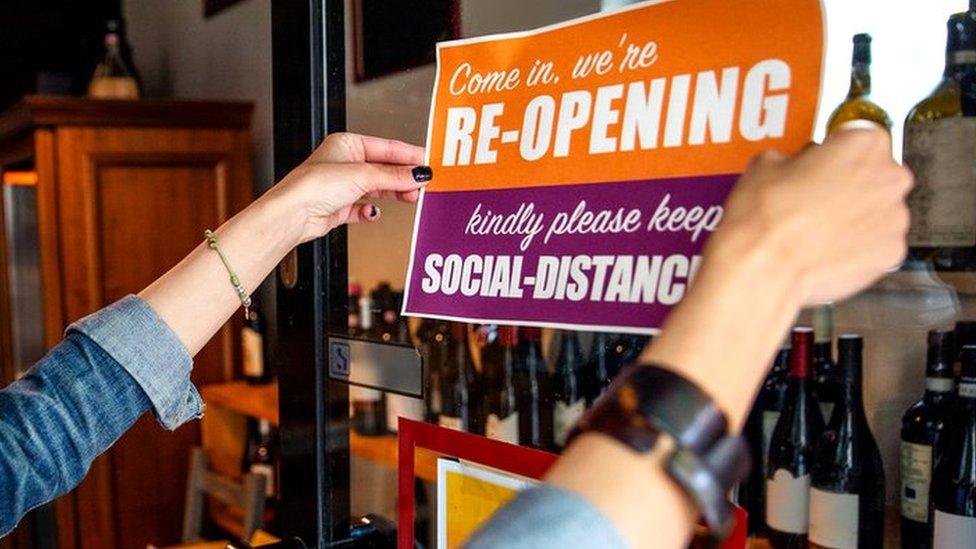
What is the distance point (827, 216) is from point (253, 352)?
2125 mm

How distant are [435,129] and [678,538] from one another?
352mm

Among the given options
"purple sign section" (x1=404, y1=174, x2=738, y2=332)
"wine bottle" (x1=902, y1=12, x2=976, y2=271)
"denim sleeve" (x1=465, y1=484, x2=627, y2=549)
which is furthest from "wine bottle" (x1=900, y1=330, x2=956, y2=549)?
"denim sleeve" (x1=465, y1=484, x2=627, y2=549)

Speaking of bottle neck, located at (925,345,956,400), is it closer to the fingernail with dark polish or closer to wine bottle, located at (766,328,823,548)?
wine bottle, located at (766,328,823,548)

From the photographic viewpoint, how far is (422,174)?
623mm

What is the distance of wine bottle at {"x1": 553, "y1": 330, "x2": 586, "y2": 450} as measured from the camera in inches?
25.3

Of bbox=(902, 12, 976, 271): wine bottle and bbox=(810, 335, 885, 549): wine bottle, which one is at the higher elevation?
bbox=(902, 12, 976, 271): wine bottle

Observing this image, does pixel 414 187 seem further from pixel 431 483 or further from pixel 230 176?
pixel 230 176

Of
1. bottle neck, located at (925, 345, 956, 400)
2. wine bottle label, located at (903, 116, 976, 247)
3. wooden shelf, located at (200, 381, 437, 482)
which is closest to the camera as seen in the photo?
wine bottle label, located at (903, 116, 976, 247)

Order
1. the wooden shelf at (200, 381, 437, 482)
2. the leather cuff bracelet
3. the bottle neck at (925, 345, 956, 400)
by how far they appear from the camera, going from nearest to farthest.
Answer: the leather cuff bracelet → the bottle neck at (925, 345, 956, 400) → the wooden shelf at (200, 381, 437, 482)

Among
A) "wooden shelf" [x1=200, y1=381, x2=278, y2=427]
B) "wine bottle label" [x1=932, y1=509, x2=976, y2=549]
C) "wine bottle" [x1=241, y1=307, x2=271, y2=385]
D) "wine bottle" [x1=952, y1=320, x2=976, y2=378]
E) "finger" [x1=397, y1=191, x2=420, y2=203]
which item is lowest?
"wooden shelf" [x1=200, y1=381, x2=278, y2=427]

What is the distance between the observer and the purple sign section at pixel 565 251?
470 mm

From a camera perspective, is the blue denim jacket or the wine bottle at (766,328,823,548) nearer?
the blue denim jacket

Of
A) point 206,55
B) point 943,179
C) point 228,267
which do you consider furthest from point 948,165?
point 206,55

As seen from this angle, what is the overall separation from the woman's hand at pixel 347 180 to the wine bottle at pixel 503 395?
15 centimetres
